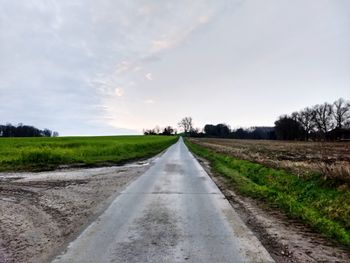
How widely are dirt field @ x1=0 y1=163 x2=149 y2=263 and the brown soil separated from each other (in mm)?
3566

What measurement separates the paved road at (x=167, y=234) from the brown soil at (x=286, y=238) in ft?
0.81

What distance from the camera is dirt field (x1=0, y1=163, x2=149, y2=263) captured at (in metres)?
6.07

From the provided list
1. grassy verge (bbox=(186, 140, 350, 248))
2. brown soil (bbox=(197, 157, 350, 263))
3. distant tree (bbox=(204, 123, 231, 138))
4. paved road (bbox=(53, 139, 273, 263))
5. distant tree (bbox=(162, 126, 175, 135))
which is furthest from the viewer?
distant tree (bbox=(162, 126, 175, 135))

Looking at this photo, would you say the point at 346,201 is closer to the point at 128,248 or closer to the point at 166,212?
the point at 166,212

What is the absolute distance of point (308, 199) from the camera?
10.6 metres

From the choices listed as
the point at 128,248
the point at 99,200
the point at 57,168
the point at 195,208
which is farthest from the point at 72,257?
the point at 57,168

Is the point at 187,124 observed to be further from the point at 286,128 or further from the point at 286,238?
the point at 286,238

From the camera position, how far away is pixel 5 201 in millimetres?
10570

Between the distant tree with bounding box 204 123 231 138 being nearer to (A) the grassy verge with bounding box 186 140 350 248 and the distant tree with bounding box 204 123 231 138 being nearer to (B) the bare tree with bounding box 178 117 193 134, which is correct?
(B) the bare tree with bounding box 178 117 193 134

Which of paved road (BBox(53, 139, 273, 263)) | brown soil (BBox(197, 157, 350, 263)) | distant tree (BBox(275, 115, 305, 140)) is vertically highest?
distant tree (BBox(275, 115, 305, 140))

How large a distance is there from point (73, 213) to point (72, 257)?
3.59m

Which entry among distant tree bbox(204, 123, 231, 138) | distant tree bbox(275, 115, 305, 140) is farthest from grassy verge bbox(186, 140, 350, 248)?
distant tree bbox(204, 123, 231, 138)

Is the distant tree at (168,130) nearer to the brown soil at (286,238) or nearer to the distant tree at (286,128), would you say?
the distant tree at (286,128)

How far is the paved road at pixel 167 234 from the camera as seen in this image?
5.52 meters
